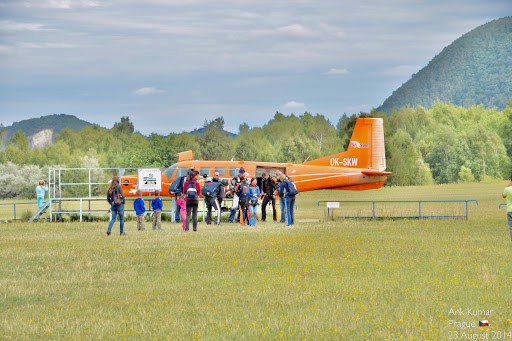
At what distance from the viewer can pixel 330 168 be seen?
36.6 meters

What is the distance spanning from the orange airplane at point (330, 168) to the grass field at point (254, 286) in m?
12.5

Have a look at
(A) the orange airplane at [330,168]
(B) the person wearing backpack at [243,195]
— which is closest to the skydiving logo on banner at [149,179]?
(A) the orange airplane at [330,168]

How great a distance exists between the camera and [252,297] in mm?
10438

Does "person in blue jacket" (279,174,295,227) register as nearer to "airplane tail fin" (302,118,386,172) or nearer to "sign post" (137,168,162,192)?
"sign post" (137,168,162,192)

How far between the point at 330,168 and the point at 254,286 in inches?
1010

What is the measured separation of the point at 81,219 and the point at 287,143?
76.5 meters

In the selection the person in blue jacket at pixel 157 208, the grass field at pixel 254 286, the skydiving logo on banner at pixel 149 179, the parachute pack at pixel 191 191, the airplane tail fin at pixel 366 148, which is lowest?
the grass field at pixel 254 286

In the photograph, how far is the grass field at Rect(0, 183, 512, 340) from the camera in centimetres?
849

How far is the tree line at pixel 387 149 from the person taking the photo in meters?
97.1

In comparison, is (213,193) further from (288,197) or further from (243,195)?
(288,197)

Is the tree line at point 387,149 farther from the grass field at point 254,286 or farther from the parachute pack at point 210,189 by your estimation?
the grass field at point 254,286

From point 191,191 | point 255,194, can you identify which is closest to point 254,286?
point 191,191

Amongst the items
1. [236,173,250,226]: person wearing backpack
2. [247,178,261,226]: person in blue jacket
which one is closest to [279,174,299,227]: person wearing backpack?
[247,178,261,226]: person in blue jacket

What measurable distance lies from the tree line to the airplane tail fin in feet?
165
